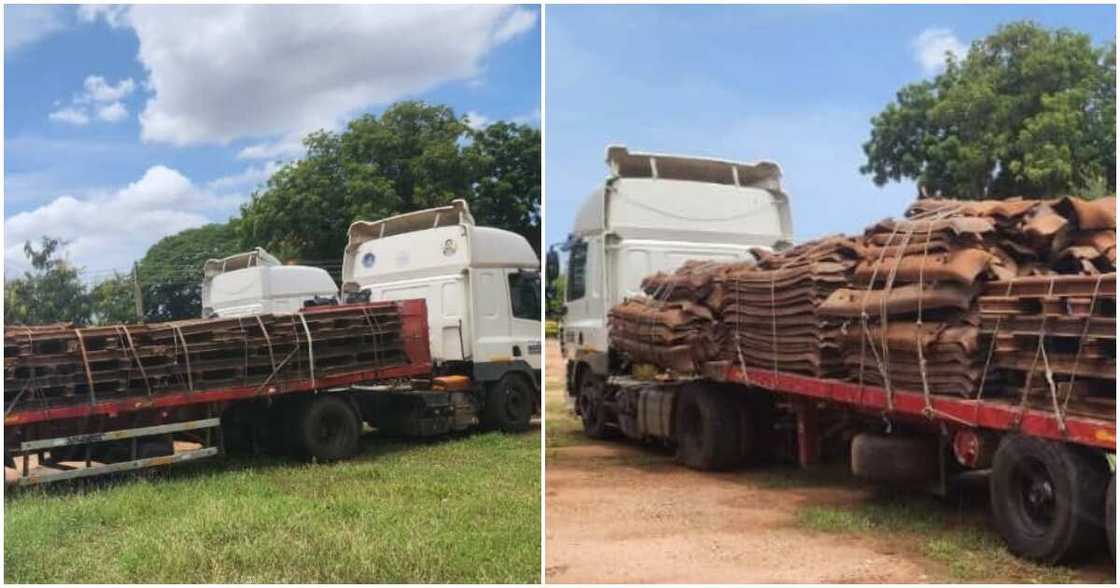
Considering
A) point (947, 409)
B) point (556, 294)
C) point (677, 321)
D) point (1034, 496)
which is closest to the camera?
point (1034, 496)

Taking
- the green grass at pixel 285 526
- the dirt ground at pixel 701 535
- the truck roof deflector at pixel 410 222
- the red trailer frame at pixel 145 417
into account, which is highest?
the truck roof deflector at pixel 410 222

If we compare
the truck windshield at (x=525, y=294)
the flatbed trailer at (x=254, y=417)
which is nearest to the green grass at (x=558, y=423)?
the flatbed trailer at (x=254, y=417)

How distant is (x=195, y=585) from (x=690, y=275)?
18.8ft

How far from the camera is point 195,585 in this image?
5.59 m

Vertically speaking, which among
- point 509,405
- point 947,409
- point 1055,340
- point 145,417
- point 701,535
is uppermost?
point 1055,340

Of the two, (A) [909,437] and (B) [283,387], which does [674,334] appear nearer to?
(A) [909,437]

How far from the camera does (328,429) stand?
1067 centimetres

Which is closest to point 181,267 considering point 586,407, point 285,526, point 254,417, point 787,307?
point 254,417

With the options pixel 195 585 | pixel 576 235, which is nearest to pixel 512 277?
pixel 576 235

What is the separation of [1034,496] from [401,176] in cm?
856

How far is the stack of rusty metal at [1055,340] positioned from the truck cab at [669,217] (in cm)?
535

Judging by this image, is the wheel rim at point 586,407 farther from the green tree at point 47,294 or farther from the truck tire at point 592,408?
the green tree at point 47,294

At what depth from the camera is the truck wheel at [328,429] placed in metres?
10.3

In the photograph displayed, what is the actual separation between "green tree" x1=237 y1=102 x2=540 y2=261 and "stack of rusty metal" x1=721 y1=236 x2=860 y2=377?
241 centimetres
